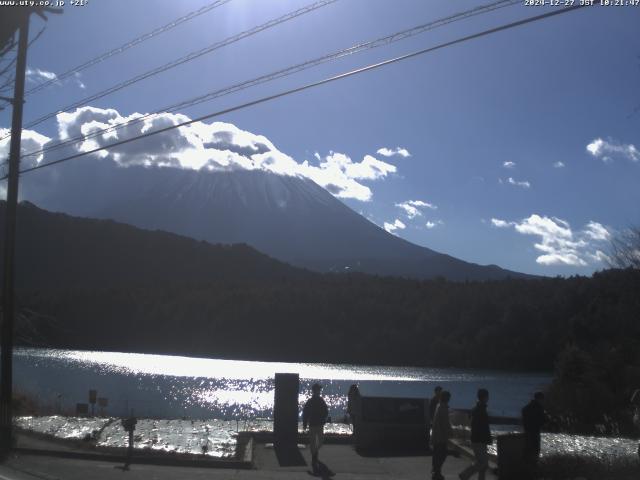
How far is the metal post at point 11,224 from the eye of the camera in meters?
17.1

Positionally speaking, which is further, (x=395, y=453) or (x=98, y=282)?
(x=98, y=282)

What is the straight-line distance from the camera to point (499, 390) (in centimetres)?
5609

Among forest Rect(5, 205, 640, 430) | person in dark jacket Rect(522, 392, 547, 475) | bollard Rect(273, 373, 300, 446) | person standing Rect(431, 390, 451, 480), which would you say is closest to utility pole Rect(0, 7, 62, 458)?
bollard Rect(273, 373, 300, 446)

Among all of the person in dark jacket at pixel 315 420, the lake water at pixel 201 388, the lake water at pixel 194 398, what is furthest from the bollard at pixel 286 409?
the lake water at pixel 201 388

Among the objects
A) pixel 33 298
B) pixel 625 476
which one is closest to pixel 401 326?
pixel 33 298

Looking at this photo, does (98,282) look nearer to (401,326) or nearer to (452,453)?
(401,326)

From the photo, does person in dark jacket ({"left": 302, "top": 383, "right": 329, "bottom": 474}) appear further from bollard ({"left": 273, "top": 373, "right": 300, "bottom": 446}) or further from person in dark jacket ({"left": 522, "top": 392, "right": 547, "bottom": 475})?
person in dark jacket ({"left": 522, "top": 392, "right": 547, "bottom": 475})

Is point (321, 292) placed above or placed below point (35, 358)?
above

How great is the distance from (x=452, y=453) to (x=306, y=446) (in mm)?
3042

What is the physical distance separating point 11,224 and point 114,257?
108 metres

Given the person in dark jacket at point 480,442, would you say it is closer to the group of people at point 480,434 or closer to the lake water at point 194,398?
the group of people at point 480,434

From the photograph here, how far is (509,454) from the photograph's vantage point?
12.1 meters

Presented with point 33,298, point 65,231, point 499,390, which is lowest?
point 499,390

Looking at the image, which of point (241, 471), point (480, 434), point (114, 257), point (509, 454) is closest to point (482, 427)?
point (480, 434)
